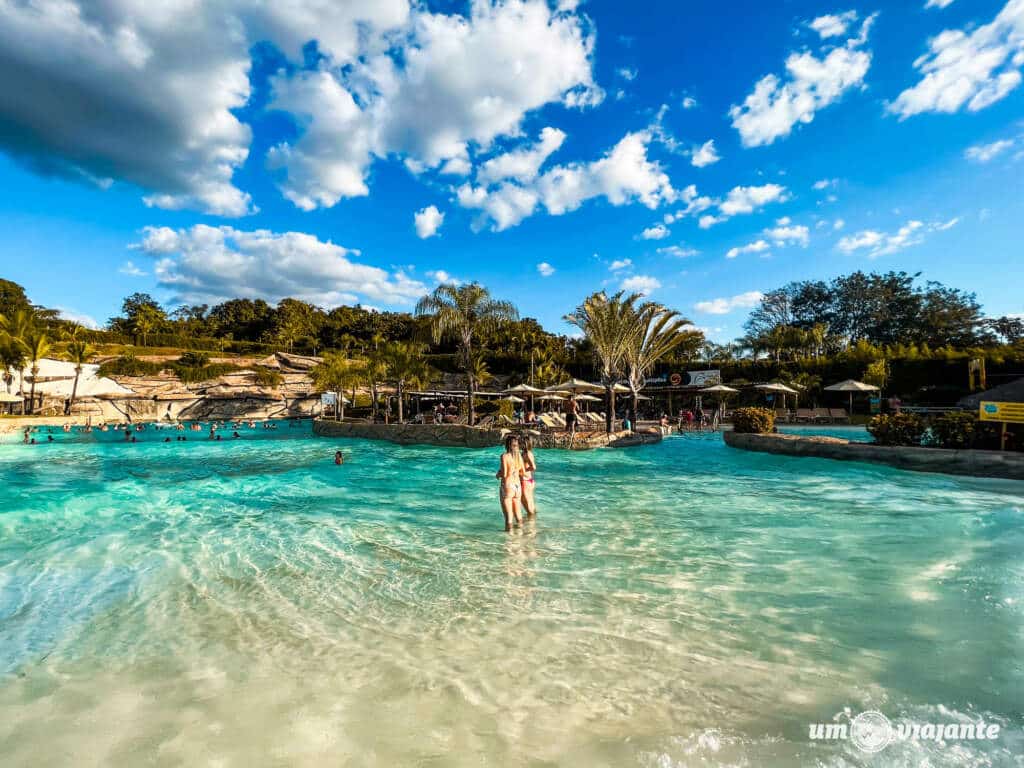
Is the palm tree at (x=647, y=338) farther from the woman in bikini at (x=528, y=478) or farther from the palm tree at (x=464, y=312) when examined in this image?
the woman in bikini at (x=528, y=478)

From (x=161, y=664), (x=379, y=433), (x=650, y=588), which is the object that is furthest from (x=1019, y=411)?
(x=379, y=433)

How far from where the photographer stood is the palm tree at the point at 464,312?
21125mm

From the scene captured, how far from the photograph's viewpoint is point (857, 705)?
2.89 metres

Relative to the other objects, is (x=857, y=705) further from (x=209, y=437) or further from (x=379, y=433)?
(x=209, y=437)

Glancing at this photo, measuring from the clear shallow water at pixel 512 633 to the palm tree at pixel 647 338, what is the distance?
13113 millimetres

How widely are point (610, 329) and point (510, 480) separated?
1441cm

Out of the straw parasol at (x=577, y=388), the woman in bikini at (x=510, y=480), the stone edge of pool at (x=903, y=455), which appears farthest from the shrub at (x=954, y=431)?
the straw parasol at (x=577, y=388)

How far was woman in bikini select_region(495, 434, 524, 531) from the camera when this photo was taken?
21.9 feet

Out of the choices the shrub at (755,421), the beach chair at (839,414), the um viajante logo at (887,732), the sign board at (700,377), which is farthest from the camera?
the sign board at (700,377)

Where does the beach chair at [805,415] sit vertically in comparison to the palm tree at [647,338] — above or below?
below

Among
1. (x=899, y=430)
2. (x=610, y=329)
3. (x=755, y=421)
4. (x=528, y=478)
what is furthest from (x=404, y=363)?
(x=899, y=430)

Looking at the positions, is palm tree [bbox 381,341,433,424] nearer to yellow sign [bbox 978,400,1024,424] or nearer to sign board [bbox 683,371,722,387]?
yellow sign [bbox 978,400,1024,424]

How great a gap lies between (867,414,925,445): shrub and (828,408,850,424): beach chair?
14.9m

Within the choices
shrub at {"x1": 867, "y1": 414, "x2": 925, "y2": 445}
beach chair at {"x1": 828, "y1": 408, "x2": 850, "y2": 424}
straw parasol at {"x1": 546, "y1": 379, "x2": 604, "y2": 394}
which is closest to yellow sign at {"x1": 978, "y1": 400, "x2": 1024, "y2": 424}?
shrub at {"x1": 867, "y1": 414, "x2": 925, "y2": 445}
